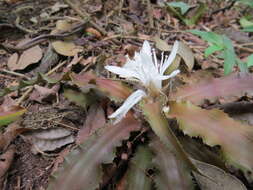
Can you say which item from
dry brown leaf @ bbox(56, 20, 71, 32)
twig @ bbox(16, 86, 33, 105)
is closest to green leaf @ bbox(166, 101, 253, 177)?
twig @ bbox(16, 86, 33, 105)

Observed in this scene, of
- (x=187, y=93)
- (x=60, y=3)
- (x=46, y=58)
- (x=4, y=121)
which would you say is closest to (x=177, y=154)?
(x=187, y=93)

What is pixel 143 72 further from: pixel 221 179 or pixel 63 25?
pixel 63 25

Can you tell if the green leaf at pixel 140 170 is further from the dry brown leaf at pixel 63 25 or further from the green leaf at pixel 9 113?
the dry brown leaf at pixel 63 25

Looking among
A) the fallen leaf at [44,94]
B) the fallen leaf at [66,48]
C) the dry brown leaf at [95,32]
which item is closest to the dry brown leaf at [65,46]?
the fallen leaf at [66,48]

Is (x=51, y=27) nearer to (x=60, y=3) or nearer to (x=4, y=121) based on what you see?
(x=60, y=3)

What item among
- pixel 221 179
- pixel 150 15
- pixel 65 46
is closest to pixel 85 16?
pixel 65 46

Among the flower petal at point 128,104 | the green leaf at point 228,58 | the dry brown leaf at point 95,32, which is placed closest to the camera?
the flower petal at point 128,104
